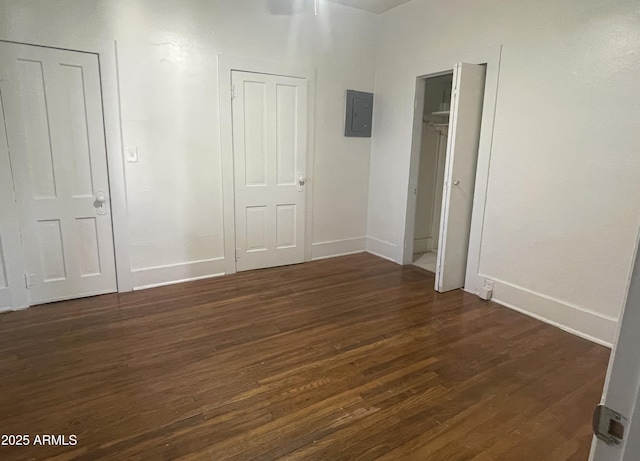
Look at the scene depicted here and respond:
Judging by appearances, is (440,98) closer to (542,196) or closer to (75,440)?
(542,196)

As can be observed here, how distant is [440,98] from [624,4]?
98.7 inches

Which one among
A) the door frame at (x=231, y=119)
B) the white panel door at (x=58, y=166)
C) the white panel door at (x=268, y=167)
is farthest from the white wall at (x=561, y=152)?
the white panel door at (x=58, y=166)

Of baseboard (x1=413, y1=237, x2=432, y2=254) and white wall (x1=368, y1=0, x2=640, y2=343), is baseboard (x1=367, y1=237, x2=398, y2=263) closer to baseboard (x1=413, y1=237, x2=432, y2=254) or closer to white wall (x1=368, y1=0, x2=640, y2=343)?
baseboard (x1=413, y1=237, x2=432, y2=254)

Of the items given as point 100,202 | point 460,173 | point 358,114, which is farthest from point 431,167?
point 100,202

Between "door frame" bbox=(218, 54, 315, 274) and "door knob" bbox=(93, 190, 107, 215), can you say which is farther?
"door frame" bbox=(218, 54, 315, 274)

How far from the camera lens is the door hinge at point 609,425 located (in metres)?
0.59

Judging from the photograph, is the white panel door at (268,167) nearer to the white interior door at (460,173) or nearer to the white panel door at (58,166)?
the white panel door at (58,166)

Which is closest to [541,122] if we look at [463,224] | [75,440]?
[463,224]

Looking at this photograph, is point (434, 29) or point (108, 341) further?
point (434, 29)

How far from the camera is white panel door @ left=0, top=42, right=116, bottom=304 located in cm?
299

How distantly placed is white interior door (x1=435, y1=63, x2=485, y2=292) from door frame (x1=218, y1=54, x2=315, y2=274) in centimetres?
166

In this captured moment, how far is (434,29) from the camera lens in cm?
395

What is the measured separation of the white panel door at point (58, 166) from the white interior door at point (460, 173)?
3.22 metres

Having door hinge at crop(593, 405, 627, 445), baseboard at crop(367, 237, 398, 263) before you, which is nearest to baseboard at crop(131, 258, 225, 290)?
baseboard at crop(367, 237, 398, 263)
